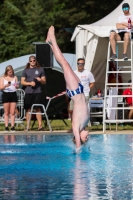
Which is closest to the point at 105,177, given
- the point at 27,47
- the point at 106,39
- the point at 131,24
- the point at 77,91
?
the point at 77,91

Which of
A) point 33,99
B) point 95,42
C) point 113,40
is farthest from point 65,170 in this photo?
point 95,42

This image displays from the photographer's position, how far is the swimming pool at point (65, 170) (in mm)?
7258

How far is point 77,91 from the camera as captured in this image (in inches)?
464

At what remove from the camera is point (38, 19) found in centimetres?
5909

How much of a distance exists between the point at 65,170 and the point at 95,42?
11245 millimetres

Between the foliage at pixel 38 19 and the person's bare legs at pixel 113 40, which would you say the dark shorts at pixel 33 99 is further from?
the foliage at pixel 38 19

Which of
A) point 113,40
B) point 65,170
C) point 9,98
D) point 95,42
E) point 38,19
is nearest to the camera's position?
point 65,170

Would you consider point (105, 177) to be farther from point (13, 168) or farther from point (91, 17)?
point (91, 17)

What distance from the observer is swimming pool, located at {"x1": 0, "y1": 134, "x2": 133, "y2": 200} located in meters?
7.26

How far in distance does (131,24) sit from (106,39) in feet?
8.77

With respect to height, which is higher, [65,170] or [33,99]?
[33,99]

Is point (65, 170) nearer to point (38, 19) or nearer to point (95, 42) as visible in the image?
point (95, 42)

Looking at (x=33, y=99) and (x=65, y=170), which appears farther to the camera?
(x=33, y=99)

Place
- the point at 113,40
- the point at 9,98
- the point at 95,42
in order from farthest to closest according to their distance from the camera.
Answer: the point at 95,42
the point at 113,40
the point at 9,98
